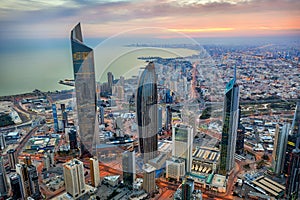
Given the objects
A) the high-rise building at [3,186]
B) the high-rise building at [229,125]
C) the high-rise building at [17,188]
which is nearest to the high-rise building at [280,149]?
the high-rise building at [229,125]

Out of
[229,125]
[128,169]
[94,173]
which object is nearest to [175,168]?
[128,169]

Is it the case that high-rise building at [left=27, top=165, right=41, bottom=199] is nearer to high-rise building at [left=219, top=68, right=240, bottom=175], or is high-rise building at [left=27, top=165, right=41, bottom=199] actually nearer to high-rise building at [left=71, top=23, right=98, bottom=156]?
high-rise building at [left=71, top=23, right=98, bottom=156]

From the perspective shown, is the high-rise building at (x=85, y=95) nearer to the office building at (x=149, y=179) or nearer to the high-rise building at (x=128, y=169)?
the high-rise building at (x=128, y=169)

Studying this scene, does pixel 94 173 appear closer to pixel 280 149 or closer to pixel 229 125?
pixel 229 125

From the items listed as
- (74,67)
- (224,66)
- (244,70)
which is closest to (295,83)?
(244,70)

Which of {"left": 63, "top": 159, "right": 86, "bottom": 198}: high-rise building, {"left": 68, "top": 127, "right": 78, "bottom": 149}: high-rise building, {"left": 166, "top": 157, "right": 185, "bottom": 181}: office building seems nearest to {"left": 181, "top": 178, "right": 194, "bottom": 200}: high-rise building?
{"left": 166, "top": 157, "right": 185, "bottom": 181}: office building

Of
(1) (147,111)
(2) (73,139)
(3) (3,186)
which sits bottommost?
(3) (3,186)

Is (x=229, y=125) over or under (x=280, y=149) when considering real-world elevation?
over
